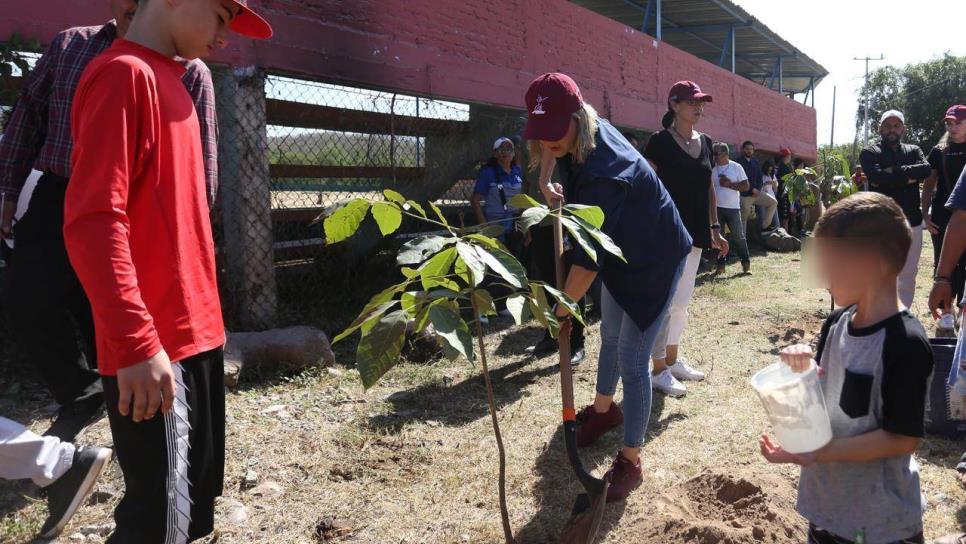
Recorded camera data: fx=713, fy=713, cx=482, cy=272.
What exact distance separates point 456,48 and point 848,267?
6105mm

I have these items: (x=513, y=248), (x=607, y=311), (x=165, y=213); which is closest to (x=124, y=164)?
(x=165, y=213)

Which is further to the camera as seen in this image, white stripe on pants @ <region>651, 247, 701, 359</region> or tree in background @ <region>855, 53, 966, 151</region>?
tree in background @ <region>855, 53, 966, 151</region>

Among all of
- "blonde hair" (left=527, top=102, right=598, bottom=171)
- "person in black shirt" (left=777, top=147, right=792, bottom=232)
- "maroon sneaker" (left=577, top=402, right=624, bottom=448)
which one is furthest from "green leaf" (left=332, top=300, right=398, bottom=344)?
"person in black shirt" (left=777, top=147, right=792, bottom=232)

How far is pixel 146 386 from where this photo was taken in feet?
4.88

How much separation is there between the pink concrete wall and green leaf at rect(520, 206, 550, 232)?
3.76 meters

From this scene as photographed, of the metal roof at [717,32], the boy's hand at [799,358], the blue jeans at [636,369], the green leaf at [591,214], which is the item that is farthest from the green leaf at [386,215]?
the metal roof at [717,32]

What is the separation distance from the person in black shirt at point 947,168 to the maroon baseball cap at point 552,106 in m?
3.73

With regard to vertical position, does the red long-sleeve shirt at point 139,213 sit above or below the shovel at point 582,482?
above

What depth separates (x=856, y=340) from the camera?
1.63 m

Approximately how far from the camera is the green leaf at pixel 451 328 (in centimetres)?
181

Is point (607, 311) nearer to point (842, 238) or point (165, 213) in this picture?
point (842, 238)

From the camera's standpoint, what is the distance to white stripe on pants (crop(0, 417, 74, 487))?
2393 mm

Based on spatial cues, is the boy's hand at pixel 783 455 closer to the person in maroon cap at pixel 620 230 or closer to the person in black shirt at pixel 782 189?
the person in maroon cap at pixel 620 230

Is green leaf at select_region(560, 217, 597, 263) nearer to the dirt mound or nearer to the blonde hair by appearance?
the blonde hair
